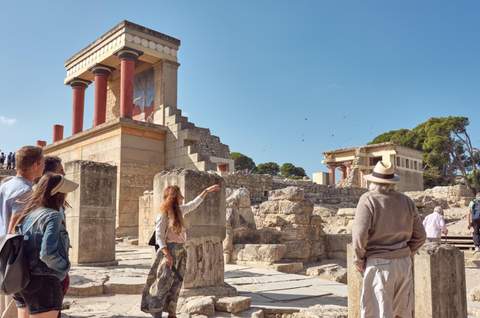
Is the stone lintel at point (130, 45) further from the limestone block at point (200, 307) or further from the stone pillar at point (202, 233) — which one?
the limestone block at point (200, 307)

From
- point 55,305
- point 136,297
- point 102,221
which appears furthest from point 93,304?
point 102,221

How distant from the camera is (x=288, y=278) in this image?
796 cm

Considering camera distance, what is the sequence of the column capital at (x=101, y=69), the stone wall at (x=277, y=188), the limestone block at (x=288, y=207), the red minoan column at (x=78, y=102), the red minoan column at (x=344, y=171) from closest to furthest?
the limestone block at (x=288, y=207) → the stone wall at (x=277, y=188) → the column capital at (x=101, y=69) → the red minoan column at (x=78, y=102) → the red minoan column at (x=344, y=171)

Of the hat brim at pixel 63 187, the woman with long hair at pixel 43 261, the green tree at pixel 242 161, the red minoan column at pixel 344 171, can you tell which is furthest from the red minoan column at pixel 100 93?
the green tree at pixel 242 161

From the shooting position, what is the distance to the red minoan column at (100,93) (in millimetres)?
21641

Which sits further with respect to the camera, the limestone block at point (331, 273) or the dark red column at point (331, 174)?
the dark red column at point (331, 174)

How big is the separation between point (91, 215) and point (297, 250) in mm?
4754

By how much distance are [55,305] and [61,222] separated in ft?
1.74

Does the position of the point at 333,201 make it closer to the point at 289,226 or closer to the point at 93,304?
the point at 289,226

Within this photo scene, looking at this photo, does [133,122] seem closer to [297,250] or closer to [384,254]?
[297,250]

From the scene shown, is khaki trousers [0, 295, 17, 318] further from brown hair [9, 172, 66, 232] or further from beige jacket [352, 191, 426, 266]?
beige jacket [352, 191, 426, 266]

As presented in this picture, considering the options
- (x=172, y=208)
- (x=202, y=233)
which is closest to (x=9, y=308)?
(x=172, y=208)

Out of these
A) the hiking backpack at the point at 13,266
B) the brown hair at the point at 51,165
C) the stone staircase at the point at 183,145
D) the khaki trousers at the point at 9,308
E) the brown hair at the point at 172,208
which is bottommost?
the khaki trousers at the point at 9,308

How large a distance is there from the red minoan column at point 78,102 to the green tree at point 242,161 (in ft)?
124
